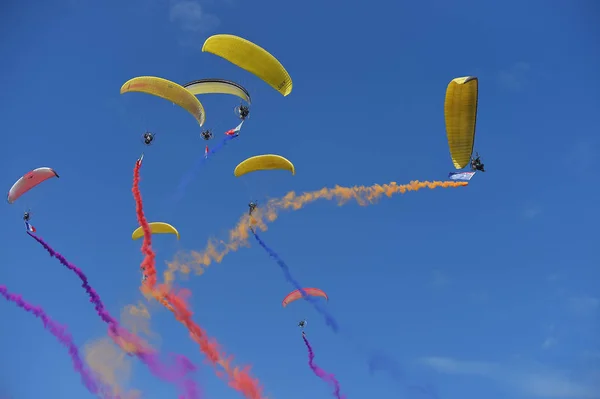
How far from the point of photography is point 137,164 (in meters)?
28.6

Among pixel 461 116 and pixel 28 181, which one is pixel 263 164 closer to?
pixel 461 116

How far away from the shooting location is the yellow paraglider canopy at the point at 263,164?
27438 millimetres

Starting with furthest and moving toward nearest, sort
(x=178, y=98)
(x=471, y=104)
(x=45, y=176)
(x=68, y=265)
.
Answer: (x=68, y=265)
(x=45, y=176)
(x=178, y=98)
(x=471, y=104)

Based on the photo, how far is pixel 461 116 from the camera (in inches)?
881

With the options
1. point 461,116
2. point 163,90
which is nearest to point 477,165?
point 461,116

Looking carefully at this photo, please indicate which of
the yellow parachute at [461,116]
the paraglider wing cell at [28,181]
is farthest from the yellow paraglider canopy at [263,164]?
the paraglider wing cell at [28,181]

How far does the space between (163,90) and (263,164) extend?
647 cm

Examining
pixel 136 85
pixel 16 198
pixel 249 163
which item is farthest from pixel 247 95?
pixel 16 198

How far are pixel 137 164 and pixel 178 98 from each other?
6103 mm

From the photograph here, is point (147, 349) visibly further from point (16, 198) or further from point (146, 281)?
point (16, 198)

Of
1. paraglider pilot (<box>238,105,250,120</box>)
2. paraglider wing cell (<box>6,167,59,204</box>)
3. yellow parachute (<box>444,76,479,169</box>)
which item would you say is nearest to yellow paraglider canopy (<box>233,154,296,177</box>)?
paraglider pilot (<box>238,105,250,120</box>)

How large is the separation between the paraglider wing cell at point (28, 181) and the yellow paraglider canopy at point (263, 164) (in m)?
9.23

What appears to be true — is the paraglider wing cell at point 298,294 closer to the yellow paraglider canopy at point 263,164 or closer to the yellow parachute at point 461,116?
the yellow paraglider canopy at point 263,164

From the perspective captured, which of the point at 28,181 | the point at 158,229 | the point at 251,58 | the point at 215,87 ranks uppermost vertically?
the point at 215,87
